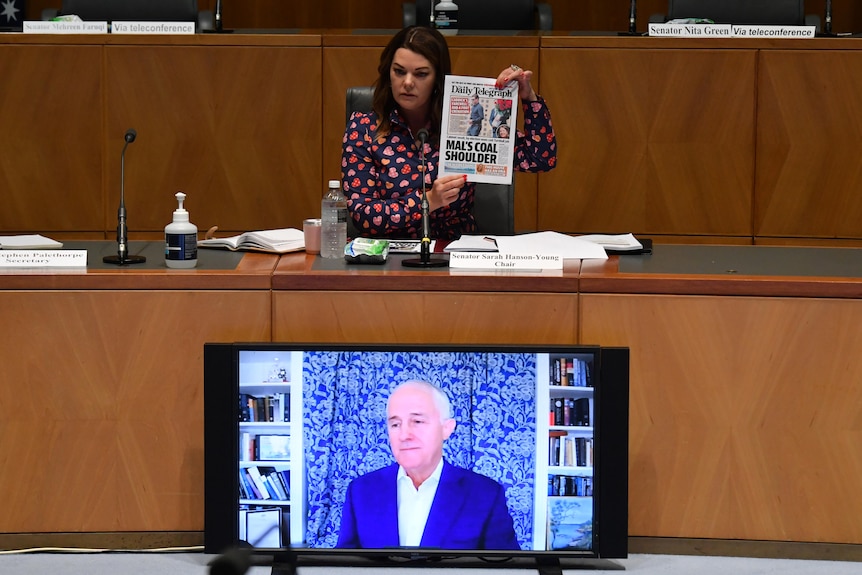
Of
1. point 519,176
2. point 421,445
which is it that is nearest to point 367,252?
point 421,445

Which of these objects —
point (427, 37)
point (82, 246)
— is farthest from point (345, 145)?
point (82, 246)

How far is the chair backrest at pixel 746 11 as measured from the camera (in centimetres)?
502

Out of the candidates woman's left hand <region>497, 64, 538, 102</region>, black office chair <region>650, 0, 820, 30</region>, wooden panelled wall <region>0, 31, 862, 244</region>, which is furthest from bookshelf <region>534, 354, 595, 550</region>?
black office chair <region>650, 0, 820, 30</region>

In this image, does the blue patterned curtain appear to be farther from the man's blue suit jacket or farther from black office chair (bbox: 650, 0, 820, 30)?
black office chair (bbox: 650, 0, 820, 30)

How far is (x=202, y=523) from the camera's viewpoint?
101 inches

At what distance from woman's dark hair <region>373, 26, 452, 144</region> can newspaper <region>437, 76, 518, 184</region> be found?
0.23m

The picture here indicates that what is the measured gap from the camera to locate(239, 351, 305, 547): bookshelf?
94.8 inches

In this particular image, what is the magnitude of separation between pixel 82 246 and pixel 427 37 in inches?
41.3

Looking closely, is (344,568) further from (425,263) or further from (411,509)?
(425,263)

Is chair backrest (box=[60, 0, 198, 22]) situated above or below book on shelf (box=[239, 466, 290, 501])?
above

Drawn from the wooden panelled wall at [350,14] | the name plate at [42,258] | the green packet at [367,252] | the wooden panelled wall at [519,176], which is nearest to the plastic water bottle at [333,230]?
the green packet at [367,252]

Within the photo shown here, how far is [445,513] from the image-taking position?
239 centimetres

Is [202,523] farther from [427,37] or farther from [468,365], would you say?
[427,37]

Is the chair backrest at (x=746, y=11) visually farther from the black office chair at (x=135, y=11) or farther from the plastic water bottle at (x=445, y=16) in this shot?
the black office chair at (x=135, y=11)
